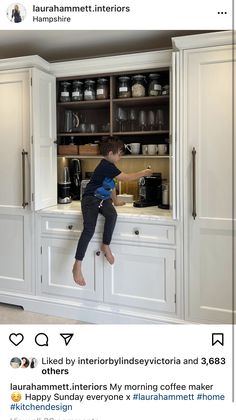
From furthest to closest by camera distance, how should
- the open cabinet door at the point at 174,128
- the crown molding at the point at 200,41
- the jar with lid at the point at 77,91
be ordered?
the jar with lid at the point at 77,91, the open cabinet door at the point at 174,128, the crown molding at the point at 200,41

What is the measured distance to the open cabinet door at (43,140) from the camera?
2.12 m

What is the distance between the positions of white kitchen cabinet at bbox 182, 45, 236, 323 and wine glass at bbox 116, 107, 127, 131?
1.94 feet

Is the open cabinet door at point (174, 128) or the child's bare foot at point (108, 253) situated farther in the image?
the child's bare foot at point (108, 253)

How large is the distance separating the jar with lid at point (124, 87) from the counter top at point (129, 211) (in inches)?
29.3

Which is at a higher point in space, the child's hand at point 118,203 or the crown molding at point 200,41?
the crown molding at point 200,41

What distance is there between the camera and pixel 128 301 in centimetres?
204

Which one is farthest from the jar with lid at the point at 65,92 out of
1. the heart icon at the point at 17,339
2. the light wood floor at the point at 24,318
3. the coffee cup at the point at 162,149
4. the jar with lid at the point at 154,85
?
the heart icon at the point at 17,339

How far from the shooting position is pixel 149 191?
223cm

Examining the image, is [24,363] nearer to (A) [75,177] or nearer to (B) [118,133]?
(B) [118,133]

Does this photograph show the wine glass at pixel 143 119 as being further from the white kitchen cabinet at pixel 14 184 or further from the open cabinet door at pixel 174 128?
the white kitchen cabinet at pixel 14 184

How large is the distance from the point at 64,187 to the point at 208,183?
3.56 ft
